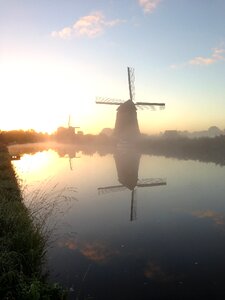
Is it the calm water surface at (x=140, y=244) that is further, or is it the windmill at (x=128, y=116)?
the windmill at (x=128, y=116)

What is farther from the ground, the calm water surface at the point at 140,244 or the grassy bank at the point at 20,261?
the grassy bank at the point at 20,261

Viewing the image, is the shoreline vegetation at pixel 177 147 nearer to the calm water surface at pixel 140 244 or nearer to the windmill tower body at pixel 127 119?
the windmill tower body at pixel 127 119

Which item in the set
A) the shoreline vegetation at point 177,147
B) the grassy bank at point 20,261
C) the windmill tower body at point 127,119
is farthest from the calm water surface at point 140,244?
the windmill tower body at point 127,119

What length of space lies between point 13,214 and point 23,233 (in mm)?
1148

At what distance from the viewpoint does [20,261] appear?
26.2 feet

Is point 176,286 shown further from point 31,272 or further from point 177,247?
point 31,272

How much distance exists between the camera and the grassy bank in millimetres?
6464

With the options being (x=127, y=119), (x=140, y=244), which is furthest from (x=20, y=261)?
(x=127, y=119)

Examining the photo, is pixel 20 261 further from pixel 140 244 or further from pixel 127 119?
pixel 127 119

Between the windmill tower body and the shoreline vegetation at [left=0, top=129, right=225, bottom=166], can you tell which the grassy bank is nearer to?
the shoreline vegetation at [left=0, top=129, right=225, bottom=166]

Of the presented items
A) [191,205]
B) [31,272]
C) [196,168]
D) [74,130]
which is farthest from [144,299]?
[74,130]

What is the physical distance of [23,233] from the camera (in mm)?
8758

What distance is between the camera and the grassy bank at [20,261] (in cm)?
646

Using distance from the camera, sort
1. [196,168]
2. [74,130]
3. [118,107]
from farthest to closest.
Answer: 1. [74,130]
2. [118,107]
3. [196,168]
